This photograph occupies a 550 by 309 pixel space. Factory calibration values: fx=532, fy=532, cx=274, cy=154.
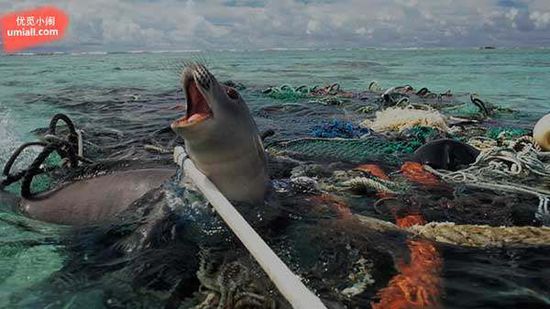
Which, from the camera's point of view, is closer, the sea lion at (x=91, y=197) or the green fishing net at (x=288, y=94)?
the sea lion at (x=91, y=197)

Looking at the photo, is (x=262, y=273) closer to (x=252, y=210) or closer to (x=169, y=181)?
(x=252, y=210)

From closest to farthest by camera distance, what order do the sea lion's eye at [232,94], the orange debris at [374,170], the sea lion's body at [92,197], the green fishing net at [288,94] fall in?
the sea lion's eye at [232,94] < the sea lion's body at [92,197] < the orange debris at [374,170] < the green fishing net at [288,94]

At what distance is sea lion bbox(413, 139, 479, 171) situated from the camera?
5281 mm

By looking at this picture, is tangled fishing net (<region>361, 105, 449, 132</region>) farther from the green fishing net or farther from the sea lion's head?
the sea lion's head

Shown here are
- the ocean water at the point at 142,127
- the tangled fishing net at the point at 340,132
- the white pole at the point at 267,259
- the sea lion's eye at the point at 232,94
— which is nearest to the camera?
the white pole at the point at 267,259

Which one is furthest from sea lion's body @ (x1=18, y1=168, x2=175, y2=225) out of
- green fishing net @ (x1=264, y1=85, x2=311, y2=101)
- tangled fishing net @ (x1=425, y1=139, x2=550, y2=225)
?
green fishing net @ (x1=264, y1=85, x2=311, y2=101)

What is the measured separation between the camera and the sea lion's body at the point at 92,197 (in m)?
3.60

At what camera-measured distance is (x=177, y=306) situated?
2.52 m

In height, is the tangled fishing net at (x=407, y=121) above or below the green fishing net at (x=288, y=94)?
above

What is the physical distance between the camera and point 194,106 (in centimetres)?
304

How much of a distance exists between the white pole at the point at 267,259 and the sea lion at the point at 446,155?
10.2ft

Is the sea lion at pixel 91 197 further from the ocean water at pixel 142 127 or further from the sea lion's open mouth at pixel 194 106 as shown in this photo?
the sea lion's open mouth at pixel 194 106

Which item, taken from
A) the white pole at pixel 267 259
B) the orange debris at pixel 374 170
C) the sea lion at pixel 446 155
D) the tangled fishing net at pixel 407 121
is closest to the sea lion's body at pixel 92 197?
the white pole at pixel 267 259

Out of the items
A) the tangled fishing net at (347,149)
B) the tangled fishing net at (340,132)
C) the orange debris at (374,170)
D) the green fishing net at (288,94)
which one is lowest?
the green fishing net at (288,94)
